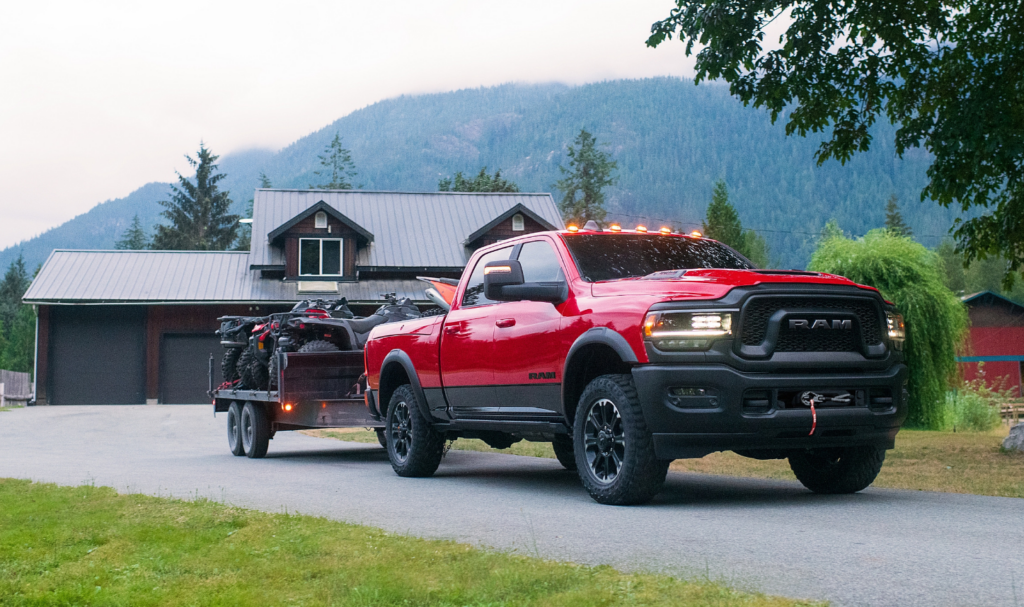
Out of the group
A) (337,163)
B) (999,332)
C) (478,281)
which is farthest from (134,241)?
(478,281)

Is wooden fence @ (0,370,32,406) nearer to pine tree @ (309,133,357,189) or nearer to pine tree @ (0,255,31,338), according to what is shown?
pine tree @ (309,133,357,189)

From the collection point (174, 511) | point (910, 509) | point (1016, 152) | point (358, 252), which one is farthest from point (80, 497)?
point (358, 252)

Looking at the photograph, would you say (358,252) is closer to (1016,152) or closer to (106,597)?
(1016,152)

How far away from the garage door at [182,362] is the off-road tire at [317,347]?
27.3 meters

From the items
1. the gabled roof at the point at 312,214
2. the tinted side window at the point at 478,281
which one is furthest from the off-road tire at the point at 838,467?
the gabled roof at the point at 312,214

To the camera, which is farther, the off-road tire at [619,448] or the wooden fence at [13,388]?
the wooden fence at [13,388]

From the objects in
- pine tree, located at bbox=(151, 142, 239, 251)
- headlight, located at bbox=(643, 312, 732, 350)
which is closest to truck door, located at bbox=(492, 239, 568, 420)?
headlight, located at bbox=(643, 312, 732, 350)

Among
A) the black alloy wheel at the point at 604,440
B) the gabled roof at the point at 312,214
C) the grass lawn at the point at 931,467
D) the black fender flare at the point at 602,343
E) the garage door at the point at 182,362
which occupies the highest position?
the gabled roof at the point at 312,214

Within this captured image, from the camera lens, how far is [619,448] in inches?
300

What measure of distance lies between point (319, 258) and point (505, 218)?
732 centimetres

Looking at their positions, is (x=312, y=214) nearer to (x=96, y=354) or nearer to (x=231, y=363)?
(x=96, y=354)

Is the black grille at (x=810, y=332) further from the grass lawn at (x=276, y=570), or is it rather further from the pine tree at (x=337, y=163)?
the pine tree at (x=337, y=163)

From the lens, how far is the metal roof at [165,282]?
3847 centimetres

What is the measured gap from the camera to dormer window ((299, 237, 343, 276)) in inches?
1604
